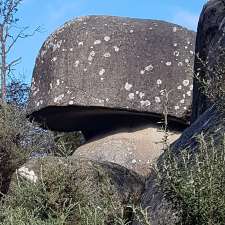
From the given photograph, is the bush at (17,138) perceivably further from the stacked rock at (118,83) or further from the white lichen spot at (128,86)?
the white lichen spot at (128,86)

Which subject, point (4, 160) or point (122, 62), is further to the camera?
point (4, 160)

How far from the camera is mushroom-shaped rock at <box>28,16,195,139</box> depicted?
406 inches

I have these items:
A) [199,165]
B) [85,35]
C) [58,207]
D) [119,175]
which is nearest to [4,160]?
[85,35]

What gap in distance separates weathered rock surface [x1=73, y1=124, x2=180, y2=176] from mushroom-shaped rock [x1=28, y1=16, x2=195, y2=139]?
0.84ft

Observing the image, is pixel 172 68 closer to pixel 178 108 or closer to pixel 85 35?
pixel 178 108

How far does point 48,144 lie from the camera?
13.0 metres

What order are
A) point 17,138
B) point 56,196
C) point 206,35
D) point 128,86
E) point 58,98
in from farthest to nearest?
point 17,138
point 128,86
point 58,98
point 206,35
point 56,196

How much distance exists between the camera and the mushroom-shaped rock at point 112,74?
10.3 m

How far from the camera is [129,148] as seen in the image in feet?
34.0

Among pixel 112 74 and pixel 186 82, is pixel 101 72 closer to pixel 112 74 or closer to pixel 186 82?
pixel 112 74

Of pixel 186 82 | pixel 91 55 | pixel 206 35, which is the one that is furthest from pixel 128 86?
pixel 206 35

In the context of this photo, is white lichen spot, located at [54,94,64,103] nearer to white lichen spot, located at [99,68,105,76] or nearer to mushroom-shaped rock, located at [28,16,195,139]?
mushroom-shaped rock, located at [28,16,195,139]

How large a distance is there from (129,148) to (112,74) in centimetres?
118

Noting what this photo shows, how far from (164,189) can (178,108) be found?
7847 mm
